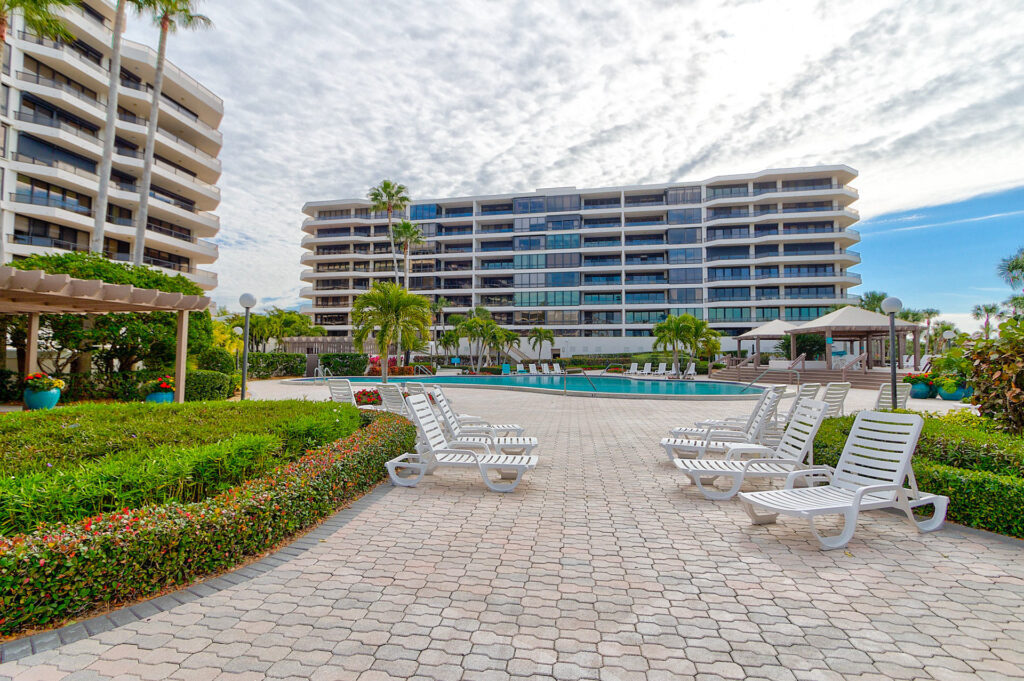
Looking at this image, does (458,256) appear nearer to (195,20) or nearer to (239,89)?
(195,20)

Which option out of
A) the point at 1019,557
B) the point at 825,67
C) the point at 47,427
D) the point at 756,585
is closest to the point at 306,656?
the point at 756,585

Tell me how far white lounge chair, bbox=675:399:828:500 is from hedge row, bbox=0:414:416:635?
419 cm

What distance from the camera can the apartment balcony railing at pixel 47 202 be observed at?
29.6 meters

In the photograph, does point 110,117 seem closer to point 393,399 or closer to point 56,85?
point 56,85

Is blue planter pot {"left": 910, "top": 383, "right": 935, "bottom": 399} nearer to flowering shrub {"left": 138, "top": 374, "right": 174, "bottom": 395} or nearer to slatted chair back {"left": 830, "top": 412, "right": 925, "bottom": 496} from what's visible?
slatted chair back {"left": 830, "top": 412, "right": 925, "bottom": 496}

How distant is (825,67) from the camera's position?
11.2 meters

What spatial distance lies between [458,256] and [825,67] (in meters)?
55.9

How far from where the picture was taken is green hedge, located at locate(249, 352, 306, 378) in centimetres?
3234

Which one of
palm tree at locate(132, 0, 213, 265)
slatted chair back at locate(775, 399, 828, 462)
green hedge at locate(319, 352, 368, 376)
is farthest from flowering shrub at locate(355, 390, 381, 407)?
green hedge at locate(319, 352, 368, 376)

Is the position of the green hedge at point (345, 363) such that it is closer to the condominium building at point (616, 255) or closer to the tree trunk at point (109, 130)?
the tree trunk at point (109, 130)

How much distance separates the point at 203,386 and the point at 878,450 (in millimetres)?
17320

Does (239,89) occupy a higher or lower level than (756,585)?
higher

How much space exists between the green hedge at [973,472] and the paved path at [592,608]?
0.83ft

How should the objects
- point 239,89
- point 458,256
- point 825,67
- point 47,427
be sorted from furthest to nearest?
point 458,256 < point 239,89 < point 825,67 < point 47,427
